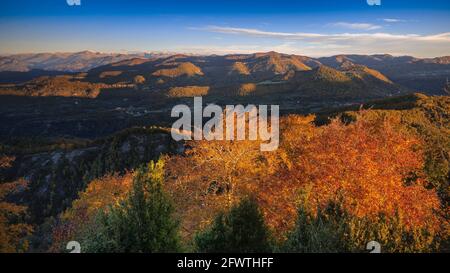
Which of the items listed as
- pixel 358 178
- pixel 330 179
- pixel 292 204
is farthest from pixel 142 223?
pixel 358 178

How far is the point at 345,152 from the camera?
22.2 meters

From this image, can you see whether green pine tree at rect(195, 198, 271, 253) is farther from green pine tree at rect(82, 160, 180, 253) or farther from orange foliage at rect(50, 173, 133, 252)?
orange foliage at rect(50, 173, 133, 252)

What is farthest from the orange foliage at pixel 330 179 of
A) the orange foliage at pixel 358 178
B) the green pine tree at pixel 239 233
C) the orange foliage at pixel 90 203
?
the orange foliage at pixel 90 203

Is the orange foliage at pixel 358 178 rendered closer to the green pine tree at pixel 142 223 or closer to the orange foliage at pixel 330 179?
the orange foliage at pixel 330 179

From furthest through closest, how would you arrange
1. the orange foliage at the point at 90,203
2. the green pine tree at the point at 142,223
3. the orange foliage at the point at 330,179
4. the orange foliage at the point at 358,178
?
the orange foliage at the point at 90,203 < the orange foliage at the point at 330,179 < the orange foliage at the point at 358,178 < the green pine tree at the point at 142,223

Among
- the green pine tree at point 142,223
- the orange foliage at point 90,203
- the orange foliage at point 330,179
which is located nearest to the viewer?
the green pine tree at point 142,223

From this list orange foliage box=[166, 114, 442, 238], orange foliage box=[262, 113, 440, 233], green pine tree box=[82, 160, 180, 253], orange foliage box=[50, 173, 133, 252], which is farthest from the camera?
orange foliage box=[50, 173, 133, 252]

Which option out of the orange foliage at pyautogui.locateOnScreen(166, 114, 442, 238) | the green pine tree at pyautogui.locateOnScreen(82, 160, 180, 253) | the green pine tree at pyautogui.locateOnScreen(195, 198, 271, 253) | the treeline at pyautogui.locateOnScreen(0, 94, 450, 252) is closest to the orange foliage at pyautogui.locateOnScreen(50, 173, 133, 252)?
the treeline at pyautogui.locateOnScreen(0, 94, 450, 252)

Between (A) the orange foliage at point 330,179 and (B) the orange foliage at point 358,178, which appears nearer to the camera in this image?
(B) the orange foliage at point 358,178

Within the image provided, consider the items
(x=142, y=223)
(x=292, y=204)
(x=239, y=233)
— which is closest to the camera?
(x=239, y=233)

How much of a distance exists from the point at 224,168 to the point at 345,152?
1225cm

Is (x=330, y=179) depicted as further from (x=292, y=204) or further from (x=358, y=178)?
(x=292, y=204)

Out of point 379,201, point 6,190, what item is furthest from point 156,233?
point 6,190
